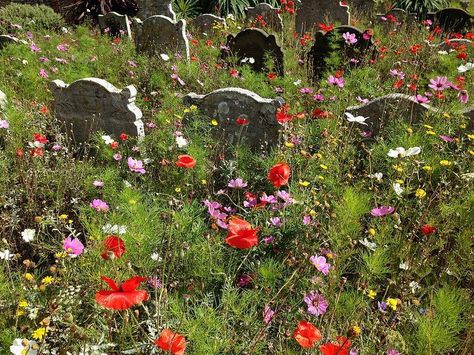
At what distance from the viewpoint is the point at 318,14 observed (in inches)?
345

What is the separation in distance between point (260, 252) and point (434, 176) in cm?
146

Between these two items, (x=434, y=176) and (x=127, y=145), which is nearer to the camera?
(x=434, y=176)

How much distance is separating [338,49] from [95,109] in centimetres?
344

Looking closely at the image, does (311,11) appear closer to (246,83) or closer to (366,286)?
(246,83)

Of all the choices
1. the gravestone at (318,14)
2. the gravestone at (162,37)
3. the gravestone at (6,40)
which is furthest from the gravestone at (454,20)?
the gravestone at (6,40)

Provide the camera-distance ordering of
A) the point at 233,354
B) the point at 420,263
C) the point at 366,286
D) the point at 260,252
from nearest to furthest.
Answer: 1. the point at 233,354
2. the point at 366,286
3. the point at 420,263
4. the point at 260,252

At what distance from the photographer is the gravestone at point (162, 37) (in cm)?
648

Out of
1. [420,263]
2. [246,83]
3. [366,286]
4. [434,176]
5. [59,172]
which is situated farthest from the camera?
[246,83]

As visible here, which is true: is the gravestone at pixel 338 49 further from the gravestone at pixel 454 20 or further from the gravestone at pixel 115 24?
the gravestone at pixel 115 24

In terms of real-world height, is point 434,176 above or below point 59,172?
above

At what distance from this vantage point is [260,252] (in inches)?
90.6

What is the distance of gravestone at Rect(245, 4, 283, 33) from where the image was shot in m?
8.42

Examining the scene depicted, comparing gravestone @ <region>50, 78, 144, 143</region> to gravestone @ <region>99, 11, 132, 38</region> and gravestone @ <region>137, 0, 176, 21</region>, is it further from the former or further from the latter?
gravestone @ <region>137, 0, 176, 21</region>

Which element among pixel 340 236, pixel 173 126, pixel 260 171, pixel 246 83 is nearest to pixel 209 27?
pixel 246 83
